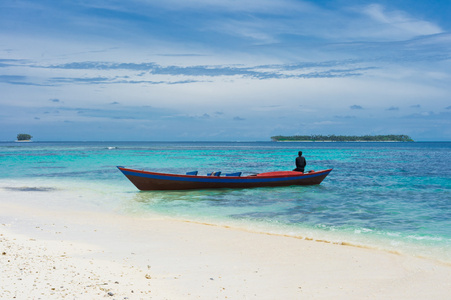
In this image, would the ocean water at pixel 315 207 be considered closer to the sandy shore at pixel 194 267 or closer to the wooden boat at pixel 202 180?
the wooden boat at pixel 202 180

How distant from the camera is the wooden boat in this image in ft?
66.7

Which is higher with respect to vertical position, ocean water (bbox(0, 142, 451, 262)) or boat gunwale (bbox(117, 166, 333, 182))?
boat gunwale (bbox(117, 166, 333, 182))

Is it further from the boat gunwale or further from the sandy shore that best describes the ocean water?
the sandy shore

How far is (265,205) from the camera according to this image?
54.9ft

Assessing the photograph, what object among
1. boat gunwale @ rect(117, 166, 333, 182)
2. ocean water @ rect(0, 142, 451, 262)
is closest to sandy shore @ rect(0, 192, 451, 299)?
ocean water @ rect(0, 142, 451, 262)

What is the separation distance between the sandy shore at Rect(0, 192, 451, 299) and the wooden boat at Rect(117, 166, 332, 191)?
8.84m

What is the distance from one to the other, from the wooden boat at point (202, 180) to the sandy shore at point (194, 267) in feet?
29.0

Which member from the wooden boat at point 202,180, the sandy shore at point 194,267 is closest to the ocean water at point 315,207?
the wooden boat at point 202,180

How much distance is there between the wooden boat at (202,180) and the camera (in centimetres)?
2034

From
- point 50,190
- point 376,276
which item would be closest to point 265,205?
point 376,276

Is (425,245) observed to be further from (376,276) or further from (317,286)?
(317,286)

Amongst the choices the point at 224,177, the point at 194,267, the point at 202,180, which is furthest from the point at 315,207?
the point at 194,267

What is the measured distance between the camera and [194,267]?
758 cm

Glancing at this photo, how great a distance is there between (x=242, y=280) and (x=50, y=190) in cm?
1814
